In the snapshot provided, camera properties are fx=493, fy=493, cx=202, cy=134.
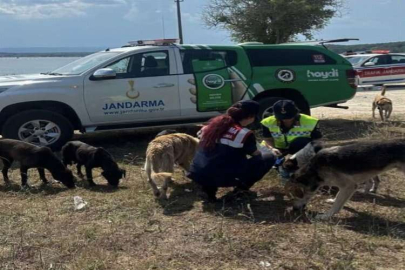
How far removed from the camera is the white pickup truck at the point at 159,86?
7.77 m

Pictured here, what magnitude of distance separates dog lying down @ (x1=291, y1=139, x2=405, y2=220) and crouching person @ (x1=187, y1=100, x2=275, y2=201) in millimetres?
506

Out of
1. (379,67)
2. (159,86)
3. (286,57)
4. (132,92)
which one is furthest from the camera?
(379,67)

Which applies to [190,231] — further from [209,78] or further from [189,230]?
[209,78]

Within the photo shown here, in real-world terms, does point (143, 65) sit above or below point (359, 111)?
above

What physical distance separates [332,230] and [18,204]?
11.1ft

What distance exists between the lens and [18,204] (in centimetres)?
546

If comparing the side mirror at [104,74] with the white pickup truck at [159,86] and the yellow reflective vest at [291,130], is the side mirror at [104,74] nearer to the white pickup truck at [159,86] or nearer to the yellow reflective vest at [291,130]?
the white pickup truck at [159,86]

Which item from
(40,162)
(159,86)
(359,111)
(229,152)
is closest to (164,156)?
(229,152)

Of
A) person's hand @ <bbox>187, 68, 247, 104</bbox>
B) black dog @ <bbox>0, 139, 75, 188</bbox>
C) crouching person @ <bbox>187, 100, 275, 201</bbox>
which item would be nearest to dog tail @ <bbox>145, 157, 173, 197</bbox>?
crouching person @ <bbox>187, 100, 275, 201</bbox>

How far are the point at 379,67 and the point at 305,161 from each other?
54.5 feet

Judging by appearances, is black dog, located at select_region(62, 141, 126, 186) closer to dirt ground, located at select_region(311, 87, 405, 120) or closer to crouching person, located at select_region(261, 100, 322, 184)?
crouching person, located at select_region(261, 100, 322, 184)

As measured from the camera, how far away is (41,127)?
7.76 metres

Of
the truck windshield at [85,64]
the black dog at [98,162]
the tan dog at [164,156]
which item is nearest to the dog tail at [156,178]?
the tan dog at [164,156]

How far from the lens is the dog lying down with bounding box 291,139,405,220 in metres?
4.62
